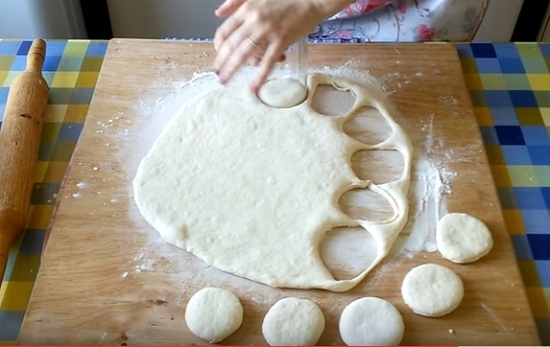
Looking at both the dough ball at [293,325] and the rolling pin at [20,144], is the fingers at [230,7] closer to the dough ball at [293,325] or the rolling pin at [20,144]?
the rolling pin at [20,144]

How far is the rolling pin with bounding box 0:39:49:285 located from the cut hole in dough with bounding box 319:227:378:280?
1.30 ft

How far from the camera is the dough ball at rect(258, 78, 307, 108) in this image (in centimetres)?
103

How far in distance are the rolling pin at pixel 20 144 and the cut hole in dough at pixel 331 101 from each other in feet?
1.37

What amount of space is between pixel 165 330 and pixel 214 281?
86 millimetres

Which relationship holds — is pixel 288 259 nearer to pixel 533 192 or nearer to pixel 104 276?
pixel 104 276

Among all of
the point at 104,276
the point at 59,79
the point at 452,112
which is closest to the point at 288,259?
the point at 104,276

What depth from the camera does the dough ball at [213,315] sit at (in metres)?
0.79

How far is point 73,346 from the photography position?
79 centimetres

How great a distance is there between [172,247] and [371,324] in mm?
268

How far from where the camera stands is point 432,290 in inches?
32.3

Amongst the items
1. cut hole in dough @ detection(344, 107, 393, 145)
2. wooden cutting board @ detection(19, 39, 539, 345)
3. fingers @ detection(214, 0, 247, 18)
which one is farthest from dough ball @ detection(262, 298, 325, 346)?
fingers @ detection(214, 0, 247, 18)

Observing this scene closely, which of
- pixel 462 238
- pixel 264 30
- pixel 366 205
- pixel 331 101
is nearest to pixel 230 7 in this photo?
pixel 264 30

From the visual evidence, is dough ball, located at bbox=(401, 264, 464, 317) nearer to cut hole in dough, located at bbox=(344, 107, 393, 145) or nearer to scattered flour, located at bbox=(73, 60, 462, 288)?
scattered flour, located at bbox=(73, 60, 462, 288)

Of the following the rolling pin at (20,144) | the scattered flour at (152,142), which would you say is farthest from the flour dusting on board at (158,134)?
the rolling pin at (20,144)
